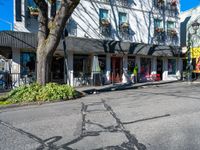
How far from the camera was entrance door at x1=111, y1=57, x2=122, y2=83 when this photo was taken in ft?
67.1

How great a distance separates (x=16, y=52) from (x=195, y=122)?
12.8 meters

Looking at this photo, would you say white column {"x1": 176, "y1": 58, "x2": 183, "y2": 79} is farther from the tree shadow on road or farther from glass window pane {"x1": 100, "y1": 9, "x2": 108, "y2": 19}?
the tree shadow on road

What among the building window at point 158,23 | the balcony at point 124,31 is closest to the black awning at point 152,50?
the balcony at point 124,31

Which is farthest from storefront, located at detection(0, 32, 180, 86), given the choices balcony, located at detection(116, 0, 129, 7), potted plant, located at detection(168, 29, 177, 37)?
balcony, located at detection(116, 0, 129, 7)

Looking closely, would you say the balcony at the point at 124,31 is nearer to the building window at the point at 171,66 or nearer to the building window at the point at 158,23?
the building window at the point at 158,23

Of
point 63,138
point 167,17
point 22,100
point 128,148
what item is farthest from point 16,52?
Answer: point 167,17

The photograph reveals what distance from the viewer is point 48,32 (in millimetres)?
12570

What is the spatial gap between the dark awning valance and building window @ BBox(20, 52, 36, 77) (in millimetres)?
1423

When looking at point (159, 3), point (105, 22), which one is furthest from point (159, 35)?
point (105, 22)

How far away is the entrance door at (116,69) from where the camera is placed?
20.5m

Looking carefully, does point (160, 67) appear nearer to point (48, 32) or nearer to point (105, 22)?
point (105, 22)

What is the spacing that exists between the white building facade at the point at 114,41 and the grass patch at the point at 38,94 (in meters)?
4.21

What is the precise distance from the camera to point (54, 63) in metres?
17.8

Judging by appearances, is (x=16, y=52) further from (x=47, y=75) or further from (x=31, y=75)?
(x=47, y=75)
